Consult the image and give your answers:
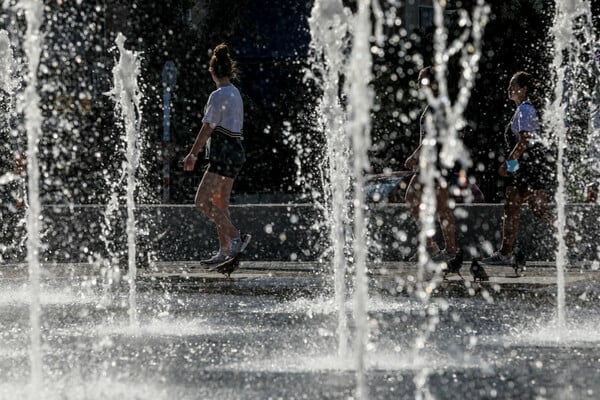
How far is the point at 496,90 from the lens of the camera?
23766mm

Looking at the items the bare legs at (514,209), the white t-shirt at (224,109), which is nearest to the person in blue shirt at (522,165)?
the bare legs at (514,209)

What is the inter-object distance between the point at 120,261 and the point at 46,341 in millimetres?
6093

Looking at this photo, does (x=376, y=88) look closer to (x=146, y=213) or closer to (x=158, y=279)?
(x=146, y=213)

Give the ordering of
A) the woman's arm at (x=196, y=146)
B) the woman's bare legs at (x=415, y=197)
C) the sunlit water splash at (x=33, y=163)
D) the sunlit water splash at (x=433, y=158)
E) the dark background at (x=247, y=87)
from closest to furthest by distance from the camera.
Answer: the sunlit water splash at (x=33, y=163) < the sunlit water splash at (x=433, y=158) < the woman's arm at (x=196, y=146) < the woman's bare legs at (x=415, y=197) < the dark background at (x=247, y=87)

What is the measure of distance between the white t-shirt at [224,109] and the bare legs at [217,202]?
41 centimetres

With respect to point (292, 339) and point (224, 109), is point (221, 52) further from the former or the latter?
point (292, 339)

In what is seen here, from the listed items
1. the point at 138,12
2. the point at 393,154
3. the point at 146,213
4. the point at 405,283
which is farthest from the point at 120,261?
the point at 393,154

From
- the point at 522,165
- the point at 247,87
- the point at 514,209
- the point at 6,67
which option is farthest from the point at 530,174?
the point at 247,87

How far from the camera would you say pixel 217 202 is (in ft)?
31.6

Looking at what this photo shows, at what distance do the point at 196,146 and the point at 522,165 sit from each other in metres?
2.62

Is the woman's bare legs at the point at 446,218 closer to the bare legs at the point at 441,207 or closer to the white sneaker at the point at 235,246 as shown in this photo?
the bare legs at the point at 441,207

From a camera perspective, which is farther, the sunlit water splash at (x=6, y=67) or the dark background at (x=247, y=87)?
the dark background at (x=247, y=87)

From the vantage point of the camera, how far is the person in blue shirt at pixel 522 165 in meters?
9.61

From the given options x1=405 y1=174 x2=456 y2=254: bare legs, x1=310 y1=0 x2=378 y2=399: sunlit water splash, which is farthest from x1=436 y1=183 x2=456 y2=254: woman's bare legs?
x1=310 y1=0 x2=378 y2=399: sunlit water splash
